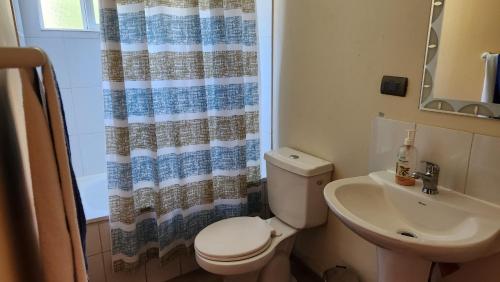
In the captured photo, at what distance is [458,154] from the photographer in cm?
113

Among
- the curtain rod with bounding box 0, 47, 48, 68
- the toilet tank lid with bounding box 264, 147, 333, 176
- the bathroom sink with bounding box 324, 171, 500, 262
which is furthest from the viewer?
the toilet tank lid with bounding box 264, 147, 333, 176

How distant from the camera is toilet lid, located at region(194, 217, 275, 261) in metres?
1.46

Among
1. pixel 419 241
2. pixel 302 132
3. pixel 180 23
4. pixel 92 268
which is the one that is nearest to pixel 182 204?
pixel 92 268

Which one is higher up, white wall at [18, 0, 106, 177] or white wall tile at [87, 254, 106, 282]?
white wall at [18, 0, 106, 177]

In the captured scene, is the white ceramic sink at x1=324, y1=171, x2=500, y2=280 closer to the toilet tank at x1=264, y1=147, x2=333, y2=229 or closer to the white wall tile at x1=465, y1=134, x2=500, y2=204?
the white wall tile at x1=465, y1=134, x2=500, y2=204

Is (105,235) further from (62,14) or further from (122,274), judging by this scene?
(62,14)

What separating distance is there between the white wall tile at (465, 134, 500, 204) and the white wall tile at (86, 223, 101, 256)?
1.71 m

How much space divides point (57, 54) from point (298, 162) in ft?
6.17

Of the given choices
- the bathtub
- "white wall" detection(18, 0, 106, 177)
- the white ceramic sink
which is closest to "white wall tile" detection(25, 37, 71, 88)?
"white wall" detection(18, 0, 106, 177)

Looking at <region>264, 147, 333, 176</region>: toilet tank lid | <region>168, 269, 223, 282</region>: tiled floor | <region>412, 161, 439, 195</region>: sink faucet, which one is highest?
<region>412, 161, 439, 195</region>: sink faucet

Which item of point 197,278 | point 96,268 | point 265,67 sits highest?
point 265,67

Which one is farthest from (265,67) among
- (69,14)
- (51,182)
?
(51,182)

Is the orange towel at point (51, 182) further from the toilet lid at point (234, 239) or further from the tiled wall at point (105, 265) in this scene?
the tiled wall at point (105, 265)

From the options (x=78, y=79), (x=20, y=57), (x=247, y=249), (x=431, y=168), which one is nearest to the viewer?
(x=20, y=57)
